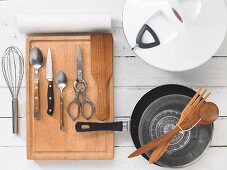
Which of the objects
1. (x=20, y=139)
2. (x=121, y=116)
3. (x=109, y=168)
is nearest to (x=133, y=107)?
(x=121, y=116)

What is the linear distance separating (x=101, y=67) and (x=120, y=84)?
70 mm

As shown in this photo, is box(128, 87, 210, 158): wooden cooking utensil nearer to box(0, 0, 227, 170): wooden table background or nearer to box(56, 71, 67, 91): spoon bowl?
box(0, 0, 227, 170): wooden table background

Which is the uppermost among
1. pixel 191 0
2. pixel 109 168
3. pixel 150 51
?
pixel 191 0

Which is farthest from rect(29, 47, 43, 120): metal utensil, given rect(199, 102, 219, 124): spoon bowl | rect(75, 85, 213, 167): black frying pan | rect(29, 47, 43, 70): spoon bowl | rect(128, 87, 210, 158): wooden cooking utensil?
rect(199, 102, 219, 124): spoon bowl

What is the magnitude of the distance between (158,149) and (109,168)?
16 cm

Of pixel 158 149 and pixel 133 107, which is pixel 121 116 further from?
pixel 158 149

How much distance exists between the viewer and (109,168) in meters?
0.92

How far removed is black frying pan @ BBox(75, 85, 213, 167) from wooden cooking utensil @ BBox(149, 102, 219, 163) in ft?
0.14

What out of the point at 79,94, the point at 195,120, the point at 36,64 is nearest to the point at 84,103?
the point at 79,94

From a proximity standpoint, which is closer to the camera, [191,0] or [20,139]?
[191,0]

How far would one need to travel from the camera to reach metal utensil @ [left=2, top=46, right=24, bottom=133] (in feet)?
2.97

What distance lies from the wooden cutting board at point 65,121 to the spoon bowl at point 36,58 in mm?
12

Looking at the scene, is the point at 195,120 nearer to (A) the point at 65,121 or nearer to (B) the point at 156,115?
(B) the point at 156,115

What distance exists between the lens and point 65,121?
89cm
